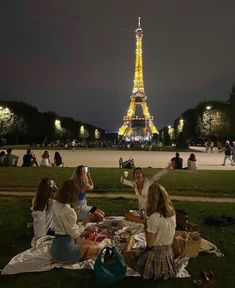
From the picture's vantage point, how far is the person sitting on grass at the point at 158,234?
632cm

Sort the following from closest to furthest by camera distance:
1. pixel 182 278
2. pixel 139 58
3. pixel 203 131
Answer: pixel 182 278, pixel 203 131, pixel 139 58

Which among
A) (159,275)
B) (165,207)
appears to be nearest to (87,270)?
(159,275)

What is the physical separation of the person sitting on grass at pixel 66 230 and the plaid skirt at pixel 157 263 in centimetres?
120

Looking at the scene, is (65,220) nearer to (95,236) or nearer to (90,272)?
(90,272)

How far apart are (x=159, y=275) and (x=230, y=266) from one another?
166cm

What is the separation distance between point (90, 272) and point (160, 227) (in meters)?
1.59

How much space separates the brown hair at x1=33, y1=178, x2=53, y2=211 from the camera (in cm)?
823

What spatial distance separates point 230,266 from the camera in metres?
7.48

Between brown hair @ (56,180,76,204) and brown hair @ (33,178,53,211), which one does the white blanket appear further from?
brown hair @ (56,180,76,204)

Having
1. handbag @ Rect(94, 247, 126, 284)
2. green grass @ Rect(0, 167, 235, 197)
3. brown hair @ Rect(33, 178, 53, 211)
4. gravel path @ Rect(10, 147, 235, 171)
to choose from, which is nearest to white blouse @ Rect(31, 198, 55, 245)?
brown hair @ Rect(33, 178, 53, 211)

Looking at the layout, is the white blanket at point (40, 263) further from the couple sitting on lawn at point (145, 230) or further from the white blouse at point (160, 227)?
the white blouse at point (160, 227)

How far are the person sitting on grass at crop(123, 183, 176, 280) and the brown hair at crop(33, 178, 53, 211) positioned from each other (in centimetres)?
262

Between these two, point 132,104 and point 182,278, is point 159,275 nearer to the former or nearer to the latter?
point 182,278

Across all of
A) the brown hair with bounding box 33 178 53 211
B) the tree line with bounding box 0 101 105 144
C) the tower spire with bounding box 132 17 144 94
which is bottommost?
the brown hair with bounding box 33 178 53 211
